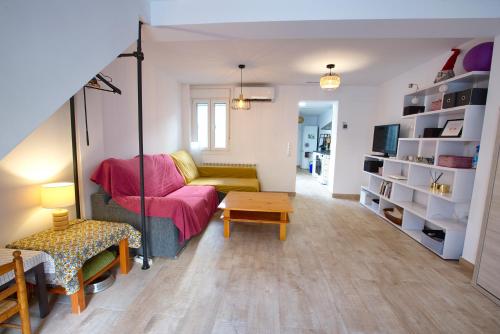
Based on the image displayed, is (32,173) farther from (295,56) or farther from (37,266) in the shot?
(295,56)

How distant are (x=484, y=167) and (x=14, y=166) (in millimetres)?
4017

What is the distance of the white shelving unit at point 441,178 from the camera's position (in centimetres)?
221

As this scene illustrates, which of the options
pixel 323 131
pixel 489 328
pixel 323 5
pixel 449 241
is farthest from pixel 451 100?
pixel 323 131

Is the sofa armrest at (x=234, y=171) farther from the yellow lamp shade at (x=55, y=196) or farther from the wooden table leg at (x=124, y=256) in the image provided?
the yellow lamp shade at (x=55, y=196)

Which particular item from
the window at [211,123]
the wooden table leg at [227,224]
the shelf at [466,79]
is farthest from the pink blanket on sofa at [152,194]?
the shelf at [466,79]

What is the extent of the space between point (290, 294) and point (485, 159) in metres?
2.21

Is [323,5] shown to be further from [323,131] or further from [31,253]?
[323,131]

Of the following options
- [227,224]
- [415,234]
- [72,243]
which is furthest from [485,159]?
[72,243]

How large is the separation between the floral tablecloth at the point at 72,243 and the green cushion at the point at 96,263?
0.16 metres

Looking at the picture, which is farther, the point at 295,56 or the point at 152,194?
the point at 295,56

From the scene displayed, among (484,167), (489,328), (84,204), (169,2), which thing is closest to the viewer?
(489,328)

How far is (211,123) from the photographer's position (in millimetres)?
4723

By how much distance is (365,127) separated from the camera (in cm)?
450

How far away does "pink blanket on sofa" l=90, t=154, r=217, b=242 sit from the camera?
2.14 meters
